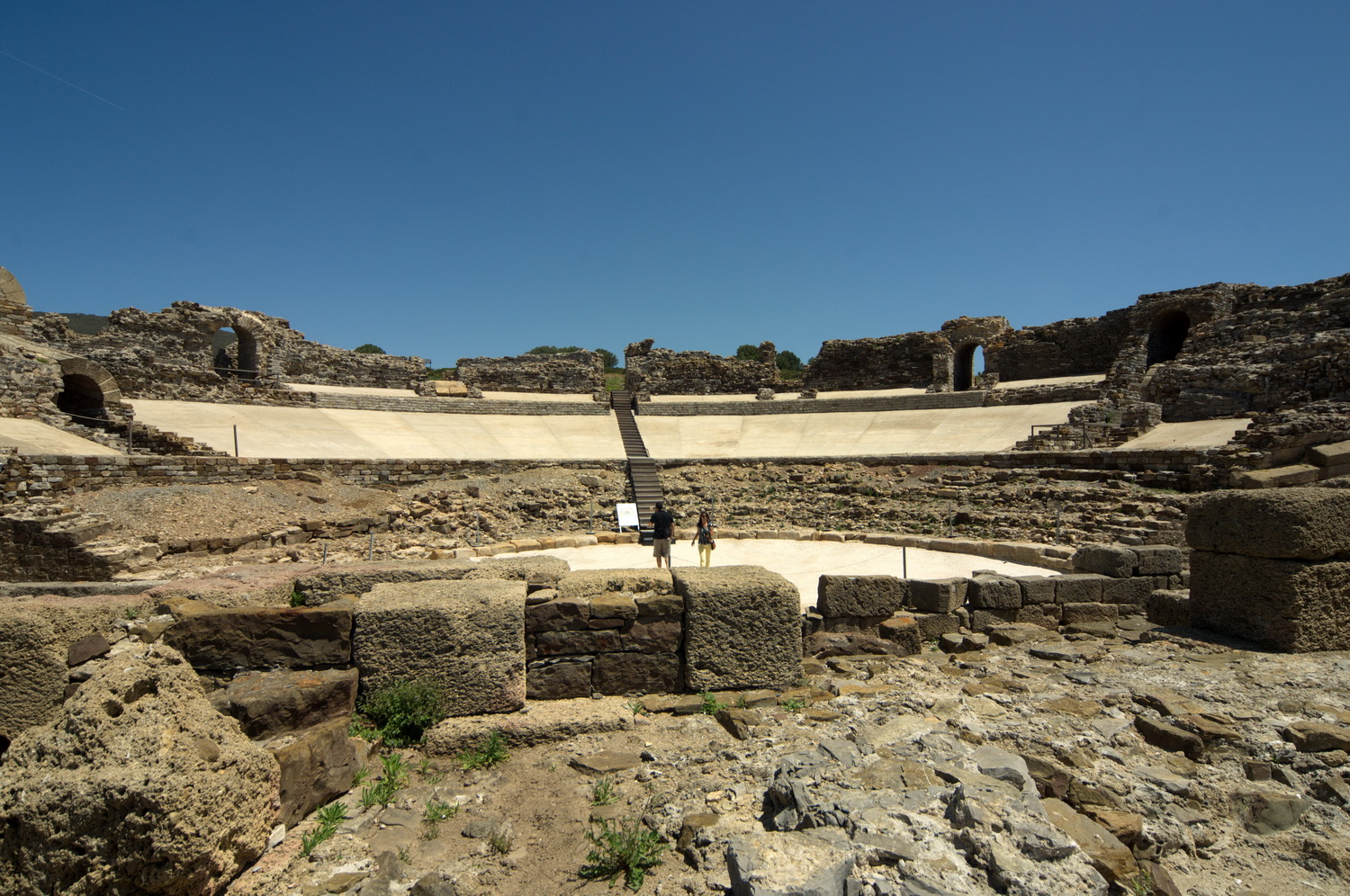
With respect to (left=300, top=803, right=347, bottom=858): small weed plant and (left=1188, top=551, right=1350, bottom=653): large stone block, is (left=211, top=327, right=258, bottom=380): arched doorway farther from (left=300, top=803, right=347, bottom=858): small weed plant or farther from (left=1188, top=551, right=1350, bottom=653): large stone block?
(left=1188, top=551, right=1350, bottom=653): large stone block

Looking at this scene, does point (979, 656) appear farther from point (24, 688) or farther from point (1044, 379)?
point (1044, 379)

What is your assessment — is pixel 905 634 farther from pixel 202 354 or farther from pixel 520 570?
pixel 202 354

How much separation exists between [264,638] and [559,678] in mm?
2015

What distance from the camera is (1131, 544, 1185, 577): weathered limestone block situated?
830cm

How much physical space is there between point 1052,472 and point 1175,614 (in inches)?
399

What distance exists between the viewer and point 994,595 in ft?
24.9

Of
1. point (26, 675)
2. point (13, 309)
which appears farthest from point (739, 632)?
point (13, 309)

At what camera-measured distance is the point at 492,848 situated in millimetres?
3553

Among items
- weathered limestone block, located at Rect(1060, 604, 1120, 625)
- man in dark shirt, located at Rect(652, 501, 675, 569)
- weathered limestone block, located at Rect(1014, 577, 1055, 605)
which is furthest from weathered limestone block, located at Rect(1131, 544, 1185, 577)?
man in dark shirt, located at Rect(652, 501, 675, 569)

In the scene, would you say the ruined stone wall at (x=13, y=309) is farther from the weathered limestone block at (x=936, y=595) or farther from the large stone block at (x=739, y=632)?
the weathered limestone block at (x=936, y=595)

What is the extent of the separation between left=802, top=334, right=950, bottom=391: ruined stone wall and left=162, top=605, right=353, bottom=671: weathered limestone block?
2879 centimetres

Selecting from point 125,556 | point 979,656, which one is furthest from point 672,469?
point 979,656

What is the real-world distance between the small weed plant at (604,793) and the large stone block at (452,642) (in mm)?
956

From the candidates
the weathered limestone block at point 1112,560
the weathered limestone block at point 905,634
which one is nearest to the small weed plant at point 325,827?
the weathered limestone block at point 905,634
